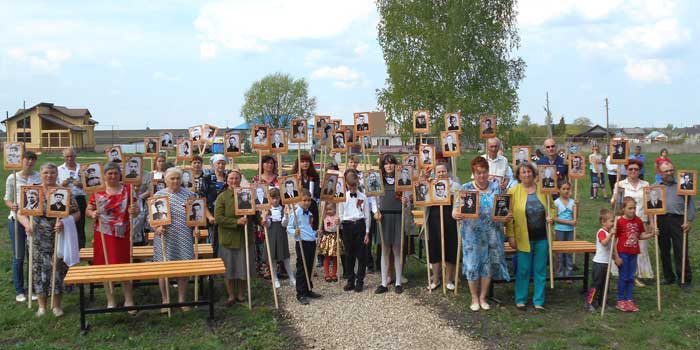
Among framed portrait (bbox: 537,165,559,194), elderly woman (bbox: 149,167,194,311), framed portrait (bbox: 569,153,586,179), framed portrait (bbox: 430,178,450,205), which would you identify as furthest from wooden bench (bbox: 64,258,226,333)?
framed portrait (bbox: 569,153,586,179)

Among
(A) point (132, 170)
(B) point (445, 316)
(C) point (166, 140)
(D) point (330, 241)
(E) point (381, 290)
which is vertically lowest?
(B) point (445, 316)

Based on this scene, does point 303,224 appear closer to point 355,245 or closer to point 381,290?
point 355,245

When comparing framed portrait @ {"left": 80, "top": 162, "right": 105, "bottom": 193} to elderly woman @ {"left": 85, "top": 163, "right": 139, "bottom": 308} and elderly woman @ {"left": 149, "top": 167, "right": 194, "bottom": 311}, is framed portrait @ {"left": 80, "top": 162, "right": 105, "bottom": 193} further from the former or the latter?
elderly woman @ {"left": 149, "top": 167, "right": 194, "bottom": 311}

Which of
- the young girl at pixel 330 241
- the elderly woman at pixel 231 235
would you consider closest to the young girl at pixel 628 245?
the young girl at pixel 330 241

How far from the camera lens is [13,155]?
7.82 metres

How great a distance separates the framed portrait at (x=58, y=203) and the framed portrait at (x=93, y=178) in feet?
0.97

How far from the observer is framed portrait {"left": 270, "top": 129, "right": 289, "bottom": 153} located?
942cm

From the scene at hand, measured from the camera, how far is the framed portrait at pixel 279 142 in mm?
9422

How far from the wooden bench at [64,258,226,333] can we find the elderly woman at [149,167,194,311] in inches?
13.6

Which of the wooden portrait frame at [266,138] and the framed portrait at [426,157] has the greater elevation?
the wooden portrait frame at [266,138]

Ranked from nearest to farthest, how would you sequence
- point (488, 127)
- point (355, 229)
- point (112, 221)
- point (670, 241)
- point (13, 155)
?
point (112, 221) < point (13, 155) < point (355, 229) < point (670, 241) < point (488, 127)

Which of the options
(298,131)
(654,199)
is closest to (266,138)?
(298,131)

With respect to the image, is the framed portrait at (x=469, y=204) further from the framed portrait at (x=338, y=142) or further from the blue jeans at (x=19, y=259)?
the blue jeans at (x=19, y=259)

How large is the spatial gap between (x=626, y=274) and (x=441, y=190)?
2.56 meters
